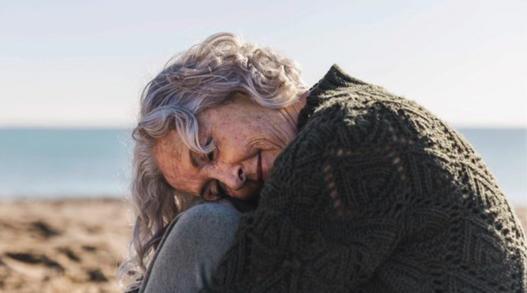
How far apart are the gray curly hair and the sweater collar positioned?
0.11m

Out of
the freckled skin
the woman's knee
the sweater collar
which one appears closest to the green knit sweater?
the woman's knee

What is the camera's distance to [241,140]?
240cm

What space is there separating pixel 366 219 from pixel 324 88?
649 mm

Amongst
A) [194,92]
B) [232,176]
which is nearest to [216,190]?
[232,176]

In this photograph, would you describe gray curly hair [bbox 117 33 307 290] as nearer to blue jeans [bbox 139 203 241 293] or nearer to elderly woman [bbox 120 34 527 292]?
elderly woman [bbox 120 34 527 292]

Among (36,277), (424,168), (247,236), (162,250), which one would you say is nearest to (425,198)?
(424,168)

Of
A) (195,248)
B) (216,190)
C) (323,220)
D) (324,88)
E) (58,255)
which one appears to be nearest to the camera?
(323,220)

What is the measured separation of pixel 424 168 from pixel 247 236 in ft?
1.62

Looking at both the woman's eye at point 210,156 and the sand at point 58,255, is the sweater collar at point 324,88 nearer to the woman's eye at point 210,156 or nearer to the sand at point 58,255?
the woman's eye at point 210,156

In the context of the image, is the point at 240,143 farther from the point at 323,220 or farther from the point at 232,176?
the point at 323,220

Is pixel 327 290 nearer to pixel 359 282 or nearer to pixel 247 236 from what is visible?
pixel 359 282

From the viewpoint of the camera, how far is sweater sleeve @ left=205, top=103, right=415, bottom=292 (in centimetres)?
183

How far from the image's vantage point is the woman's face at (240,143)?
2406 mm

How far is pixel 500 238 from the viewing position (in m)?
2.04
